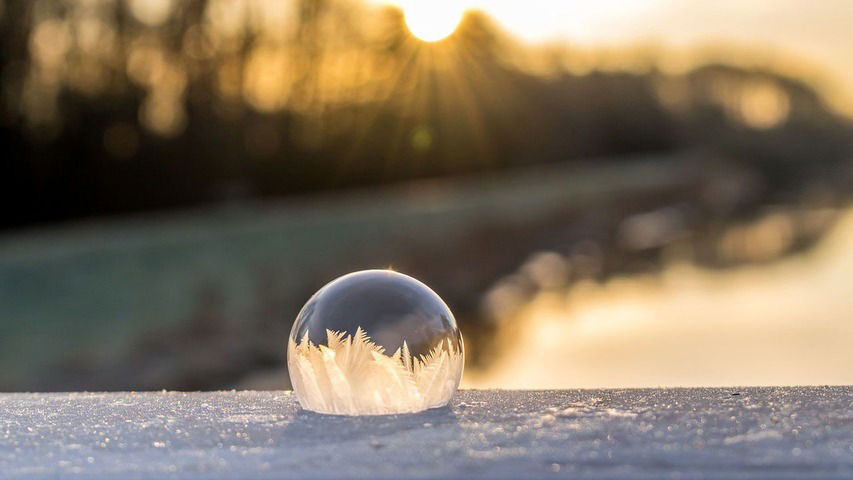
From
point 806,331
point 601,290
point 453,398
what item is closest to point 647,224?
point 601,290

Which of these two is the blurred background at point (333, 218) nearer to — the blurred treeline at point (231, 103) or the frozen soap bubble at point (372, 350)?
the blurred treeline at point (231, 103)

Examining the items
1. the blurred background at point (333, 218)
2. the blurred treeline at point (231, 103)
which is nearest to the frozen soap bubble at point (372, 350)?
Answer: the blurred background at point (333, 218)

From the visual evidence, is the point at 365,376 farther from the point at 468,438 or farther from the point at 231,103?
the point at 231,103

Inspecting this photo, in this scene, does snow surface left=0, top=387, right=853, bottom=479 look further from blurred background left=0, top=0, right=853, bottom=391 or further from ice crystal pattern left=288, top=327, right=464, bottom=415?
blurred background left=0, top=0, right=853, bottom=391

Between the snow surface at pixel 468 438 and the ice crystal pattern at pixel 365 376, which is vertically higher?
the ice crystal pattern at pixel 365 376

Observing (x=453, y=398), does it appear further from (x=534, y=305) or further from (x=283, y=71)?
(x=283, y=71)

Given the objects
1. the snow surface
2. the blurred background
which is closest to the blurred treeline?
the blurred background

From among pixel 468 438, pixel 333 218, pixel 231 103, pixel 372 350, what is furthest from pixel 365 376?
pixel 231 103
